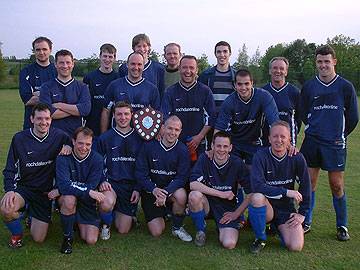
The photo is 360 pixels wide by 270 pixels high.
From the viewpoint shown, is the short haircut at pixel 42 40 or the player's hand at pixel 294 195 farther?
the short haircut at pixel 42 40

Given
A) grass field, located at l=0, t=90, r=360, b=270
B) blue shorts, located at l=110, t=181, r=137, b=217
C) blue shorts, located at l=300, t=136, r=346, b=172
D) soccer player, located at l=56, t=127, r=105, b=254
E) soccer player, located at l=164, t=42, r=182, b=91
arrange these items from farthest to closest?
soccer player, located at l=164, t=42, r=182, b=91
blue shorts, located at l=110, t=181, r=137, b=217
blue shorts, located at l=300, t=136, r=346, b=172
soccer player, located at l=56, t=127, r=105, b=254
grass field, located at l=0, t=90, r=360, b=270

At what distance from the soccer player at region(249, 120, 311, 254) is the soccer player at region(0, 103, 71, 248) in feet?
6.72

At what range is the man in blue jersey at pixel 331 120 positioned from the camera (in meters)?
4.76

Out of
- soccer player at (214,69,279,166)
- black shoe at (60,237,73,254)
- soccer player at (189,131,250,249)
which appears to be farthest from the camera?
soccer player at (214,69,279,166)

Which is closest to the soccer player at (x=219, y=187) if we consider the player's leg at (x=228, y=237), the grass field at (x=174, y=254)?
the player's leg at (x=228, y=237)

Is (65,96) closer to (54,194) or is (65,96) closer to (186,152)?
(54,194)

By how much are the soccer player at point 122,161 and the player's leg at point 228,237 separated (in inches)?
42.1

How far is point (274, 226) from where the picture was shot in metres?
4.80

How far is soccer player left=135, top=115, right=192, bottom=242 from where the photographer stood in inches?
192

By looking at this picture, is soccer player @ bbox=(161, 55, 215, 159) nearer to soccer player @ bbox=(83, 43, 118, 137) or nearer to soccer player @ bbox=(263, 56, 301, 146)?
soccer player @ bbox=(263, 56, 301, 146)

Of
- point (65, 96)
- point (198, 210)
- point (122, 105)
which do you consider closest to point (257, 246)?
point (198, 210)

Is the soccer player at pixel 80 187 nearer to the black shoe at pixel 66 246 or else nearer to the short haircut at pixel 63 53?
the black shoe at pixel 66 246

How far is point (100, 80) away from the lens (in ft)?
19.2

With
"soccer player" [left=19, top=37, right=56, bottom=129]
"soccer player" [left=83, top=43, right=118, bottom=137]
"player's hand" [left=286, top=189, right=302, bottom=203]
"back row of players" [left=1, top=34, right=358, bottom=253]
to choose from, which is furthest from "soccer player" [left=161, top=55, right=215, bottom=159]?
"soccer player" [left=19, top=37, right=56, bottom=129]
